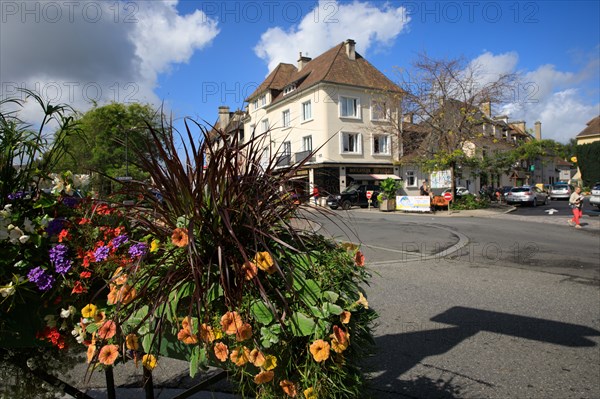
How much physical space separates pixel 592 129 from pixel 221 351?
2947 inches

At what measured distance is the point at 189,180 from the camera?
65.8 inches

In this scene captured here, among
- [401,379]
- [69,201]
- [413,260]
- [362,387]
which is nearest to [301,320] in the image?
[362,387]

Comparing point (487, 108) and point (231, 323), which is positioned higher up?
point (487, 108)

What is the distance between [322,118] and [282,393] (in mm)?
31029

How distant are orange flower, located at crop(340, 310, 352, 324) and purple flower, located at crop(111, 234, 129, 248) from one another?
101 cm

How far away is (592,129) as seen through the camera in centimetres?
6097

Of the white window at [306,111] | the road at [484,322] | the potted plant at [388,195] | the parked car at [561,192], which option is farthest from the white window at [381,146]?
the road at [484,322]

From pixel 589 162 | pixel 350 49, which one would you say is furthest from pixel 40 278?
pixel 589 162

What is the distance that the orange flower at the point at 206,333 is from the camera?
1.48m

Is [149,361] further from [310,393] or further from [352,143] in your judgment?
[352,143]

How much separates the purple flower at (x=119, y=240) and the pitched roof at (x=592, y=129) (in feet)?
239

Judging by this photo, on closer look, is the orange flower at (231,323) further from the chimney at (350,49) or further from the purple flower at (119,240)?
the chimney at (350,49)

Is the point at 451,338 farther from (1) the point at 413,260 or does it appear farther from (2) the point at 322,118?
(2) the point at 322,118

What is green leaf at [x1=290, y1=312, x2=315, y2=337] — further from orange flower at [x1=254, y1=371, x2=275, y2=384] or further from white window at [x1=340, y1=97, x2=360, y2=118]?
white window at [x1=340, y1=97, x2=360, y2=118]
